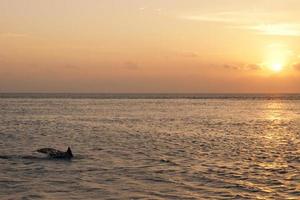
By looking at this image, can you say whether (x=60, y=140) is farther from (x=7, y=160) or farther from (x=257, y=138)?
(x=257, y=138)

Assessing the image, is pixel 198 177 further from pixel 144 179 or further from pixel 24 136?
pixel 24 136

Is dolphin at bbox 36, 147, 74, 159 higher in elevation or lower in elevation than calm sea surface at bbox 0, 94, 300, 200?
higher

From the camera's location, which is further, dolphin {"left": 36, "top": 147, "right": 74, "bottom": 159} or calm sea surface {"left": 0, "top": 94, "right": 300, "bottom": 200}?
dolphin {"left": 36, "top": 147, "right": 74, "bottom": 159}

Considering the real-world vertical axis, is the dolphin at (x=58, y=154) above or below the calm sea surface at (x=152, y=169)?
above

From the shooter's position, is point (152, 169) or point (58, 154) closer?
point (152, 169)

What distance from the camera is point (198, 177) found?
21.4m

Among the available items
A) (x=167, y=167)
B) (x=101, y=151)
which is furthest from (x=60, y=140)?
(x=167, y=167)

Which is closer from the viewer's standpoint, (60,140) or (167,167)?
(167,167)

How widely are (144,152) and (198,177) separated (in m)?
9.66

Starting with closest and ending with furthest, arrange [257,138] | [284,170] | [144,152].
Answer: [284,170] < [144,152] < [257,138]

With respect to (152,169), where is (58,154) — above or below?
above

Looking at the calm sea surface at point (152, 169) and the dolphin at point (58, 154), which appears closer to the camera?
the calm sea surface at point (152, 169)

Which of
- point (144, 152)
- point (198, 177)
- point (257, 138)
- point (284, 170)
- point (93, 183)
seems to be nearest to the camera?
point (93, 183)

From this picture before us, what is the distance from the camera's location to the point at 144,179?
2088cm
